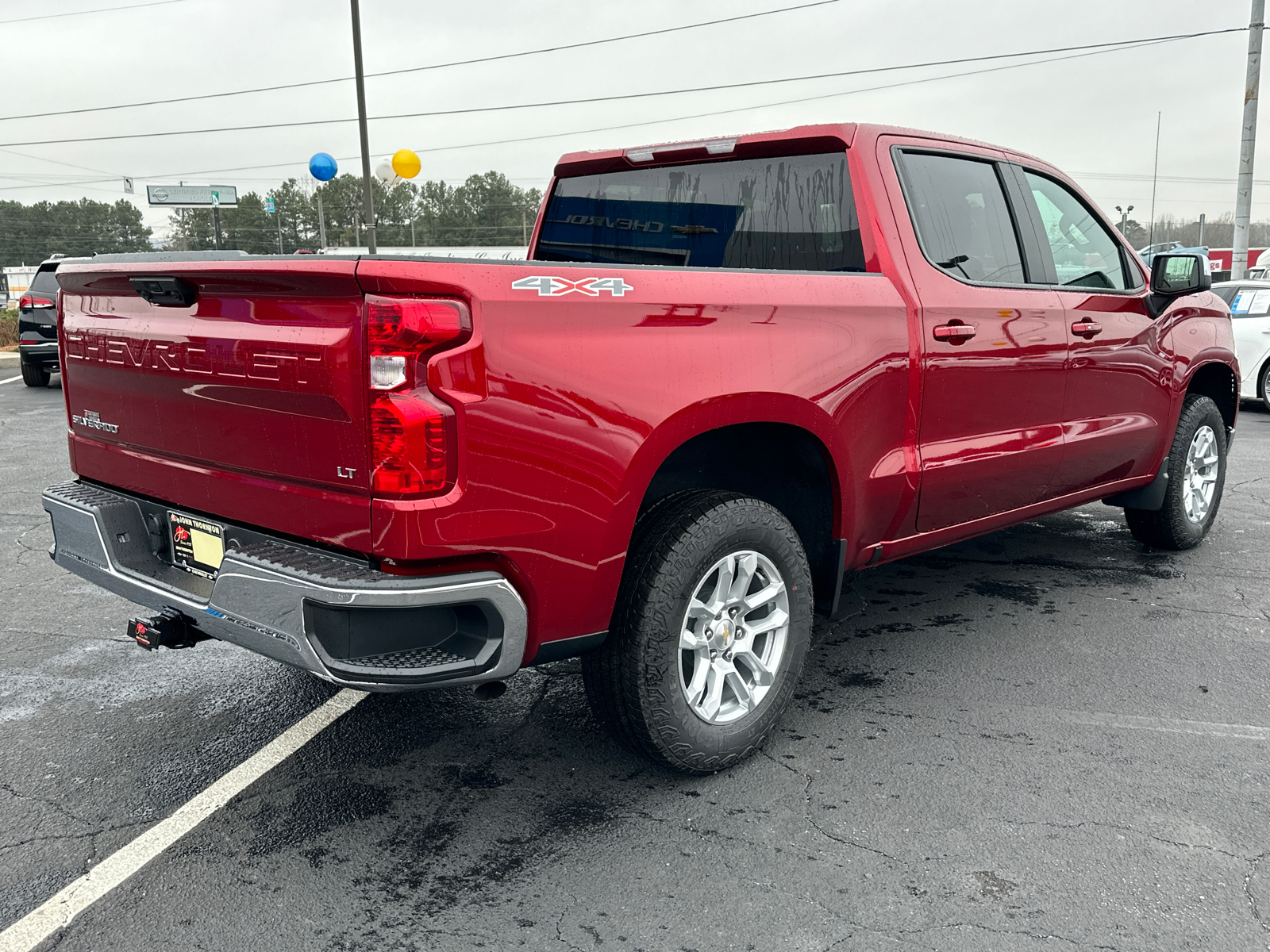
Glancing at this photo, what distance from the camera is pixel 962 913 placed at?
241 centimetres

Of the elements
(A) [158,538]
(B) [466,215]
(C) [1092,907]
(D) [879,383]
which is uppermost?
(B) [466,215]

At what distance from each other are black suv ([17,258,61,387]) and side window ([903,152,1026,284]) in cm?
1342

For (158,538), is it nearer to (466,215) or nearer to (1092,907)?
(1092,907)

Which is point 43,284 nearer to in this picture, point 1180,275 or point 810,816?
point 1180,275

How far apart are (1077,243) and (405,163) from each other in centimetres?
1712

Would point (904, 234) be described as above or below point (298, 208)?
below

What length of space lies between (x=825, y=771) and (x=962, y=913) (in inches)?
29.8

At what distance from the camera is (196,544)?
2918 mm

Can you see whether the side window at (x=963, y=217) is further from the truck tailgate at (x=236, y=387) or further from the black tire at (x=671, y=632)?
the truck tailgate at (x=236, y=387)

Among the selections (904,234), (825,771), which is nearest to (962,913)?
(825,771)

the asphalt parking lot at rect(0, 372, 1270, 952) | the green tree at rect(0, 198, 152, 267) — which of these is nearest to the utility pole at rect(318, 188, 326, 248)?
the green tree at rect(0, 198, 152, 267)

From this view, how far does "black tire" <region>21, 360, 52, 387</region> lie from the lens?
14.9 m

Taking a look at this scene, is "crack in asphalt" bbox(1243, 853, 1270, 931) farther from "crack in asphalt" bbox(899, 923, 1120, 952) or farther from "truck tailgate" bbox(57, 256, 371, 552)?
"truck tailgate" bbox(57, 256, 371, 552)

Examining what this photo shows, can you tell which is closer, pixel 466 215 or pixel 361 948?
pixel 361 948
